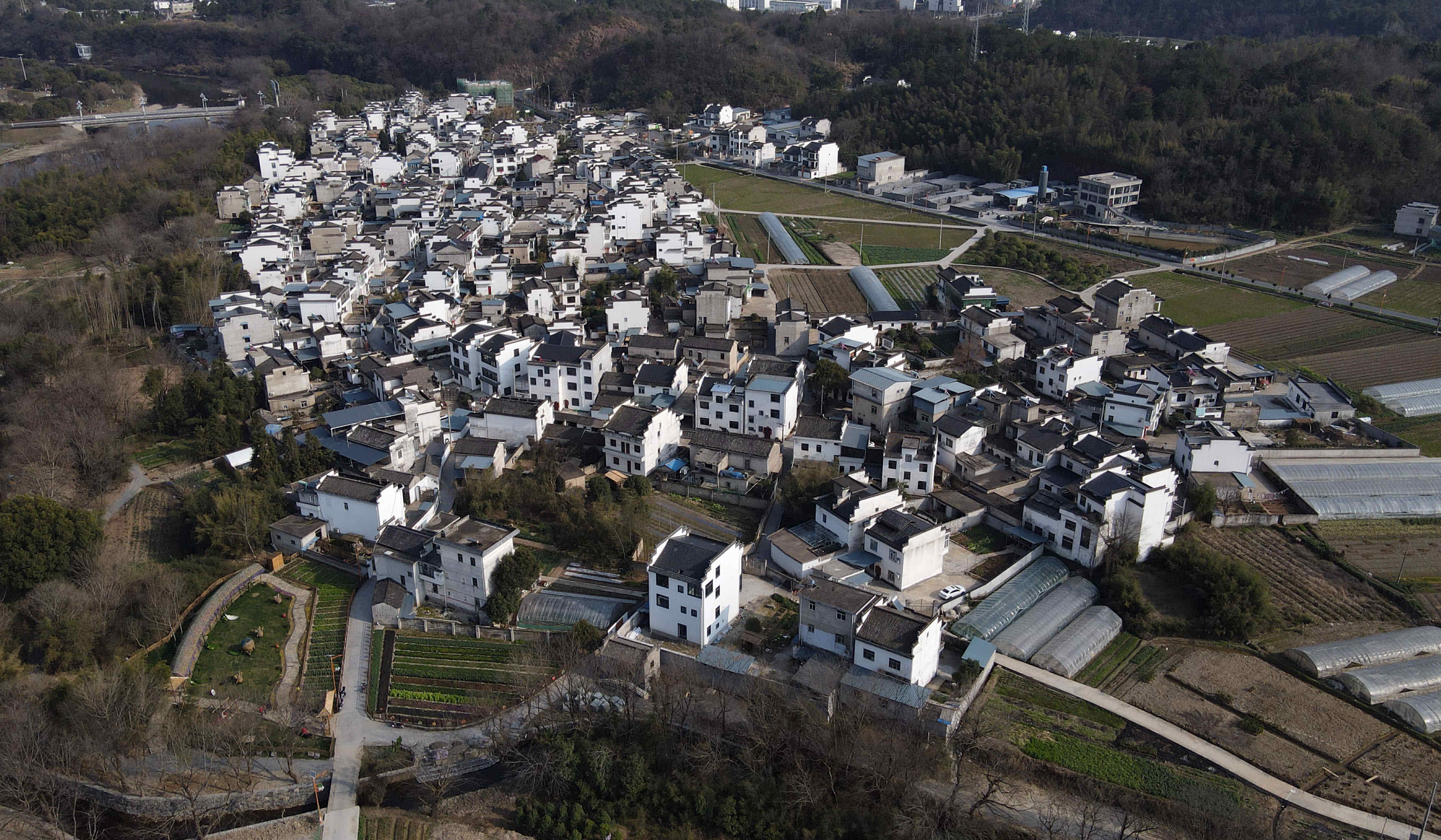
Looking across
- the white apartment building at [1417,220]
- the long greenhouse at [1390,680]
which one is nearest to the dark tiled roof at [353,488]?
the long greenhouse at [1390,680]

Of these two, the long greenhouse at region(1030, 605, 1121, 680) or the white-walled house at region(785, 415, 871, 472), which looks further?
the white-walled house at region(785, 415, 871, 472)

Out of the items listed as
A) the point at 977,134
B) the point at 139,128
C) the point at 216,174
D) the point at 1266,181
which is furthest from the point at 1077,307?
the point at 139,128

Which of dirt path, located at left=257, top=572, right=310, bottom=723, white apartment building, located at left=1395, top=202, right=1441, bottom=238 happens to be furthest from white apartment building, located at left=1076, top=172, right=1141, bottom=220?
dirt path, located at left=257, top=572, right=310, bottom=723

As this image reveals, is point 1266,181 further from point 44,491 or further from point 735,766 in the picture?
point 44,491

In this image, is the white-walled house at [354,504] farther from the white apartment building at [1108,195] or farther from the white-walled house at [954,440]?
the white apartment building at [1108,195]

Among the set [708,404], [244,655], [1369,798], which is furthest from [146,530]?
[1369,798]

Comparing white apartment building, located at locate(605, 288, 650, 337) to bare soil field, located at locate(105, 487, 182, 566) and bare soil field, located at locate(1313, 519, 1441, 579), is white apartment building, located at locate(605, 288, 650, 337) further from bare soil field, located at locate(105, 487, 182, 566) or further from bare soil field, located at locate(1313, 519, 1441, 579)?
bare soil field, located at locate(1313, 519, 1441, 579)

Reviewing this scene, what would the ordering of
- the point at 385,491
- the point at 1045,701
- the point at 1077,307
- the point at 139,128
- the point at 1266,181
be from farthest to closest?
the point at 139,128 < the point at 1266,181 < the point at 1077,307 < the point at 385,491 < the point at 1045,701
